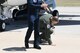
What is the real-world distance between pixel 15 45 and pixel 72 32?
421 cm

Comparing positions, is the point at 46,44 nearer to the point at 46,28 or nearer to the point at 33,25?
the point at 46,28

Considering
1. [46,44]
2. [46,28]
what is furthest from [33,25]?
A: [46,44]

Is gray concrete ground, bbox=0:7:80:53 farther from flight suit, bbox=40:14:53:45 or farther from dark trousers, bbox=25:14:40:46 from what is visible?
dark trousers, bbox=25:14:40:46

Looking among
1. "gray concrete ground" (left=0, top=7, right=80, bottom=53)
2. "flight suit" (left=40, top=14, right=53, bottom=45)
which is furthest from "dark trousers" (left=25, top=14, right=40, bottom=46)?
"flight suit" (left=40, top=14, right=53, bottom=45)

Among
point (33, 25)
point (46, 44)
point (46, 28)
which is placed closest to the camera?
point (33, 25)

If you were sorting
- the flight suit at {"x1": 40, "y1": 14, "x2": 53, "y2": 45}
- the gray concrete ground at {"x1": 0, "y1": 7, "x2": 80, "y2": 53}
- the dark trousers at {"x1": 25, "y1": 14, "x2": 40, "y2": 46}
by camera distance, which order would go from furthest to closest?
1. the flight suit at {"x1": 40, "y1": 14, "x2": 53, "y2": 45}
2. the gray concrete ground at {"x1": 0, "y1": 7, "x2": 80, "y2": 53}
3. the dark trousers at {"x1": 25, "y1": 14, "x2": 40, "y2": 46}

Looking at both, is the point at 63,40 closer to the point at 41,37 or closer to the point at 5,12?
the point at 41,37

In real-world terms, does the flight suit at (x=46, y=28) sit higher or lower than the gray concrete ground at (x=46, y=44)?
higher

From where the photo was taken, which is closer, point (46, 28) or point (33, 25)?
point (33, 25)

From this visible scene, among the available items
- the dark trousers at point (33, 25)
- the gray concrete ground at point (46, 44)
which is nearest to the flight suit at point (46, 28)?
the gray concrete ground at point (46, 44)

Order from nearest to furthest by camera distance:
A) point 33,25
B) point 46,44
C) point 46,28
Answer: point 33,25
point 46,28
point 46,44

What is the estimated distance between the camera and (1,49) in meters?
11.1

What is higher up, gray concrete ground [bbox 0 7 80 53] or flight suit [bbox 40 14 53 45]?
flight suit [bbox 40 14 53 45]

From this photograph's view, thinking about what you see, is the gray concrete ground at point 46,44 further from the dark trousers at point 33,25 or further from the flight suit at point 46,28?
the dark trousers at point 33,25
